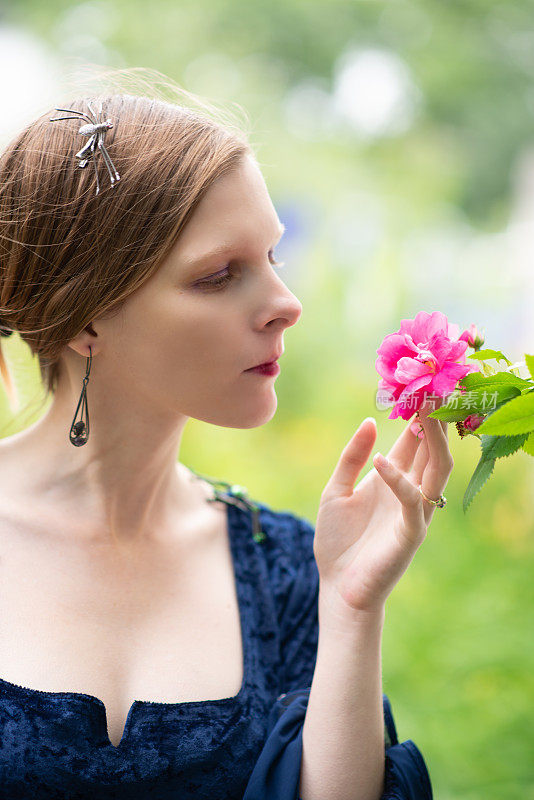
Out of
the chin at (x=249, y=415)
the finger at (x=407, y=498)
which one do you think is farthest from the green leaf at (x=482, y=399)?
the chin at (x=249, y=415)

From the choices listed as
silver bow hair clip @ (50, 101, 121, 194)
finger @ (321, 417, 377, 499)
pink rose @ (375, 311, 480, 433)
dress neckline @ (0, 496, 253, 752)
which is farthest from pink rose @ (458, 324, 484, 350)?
dress neckline @ (0, 496, 253, 752)

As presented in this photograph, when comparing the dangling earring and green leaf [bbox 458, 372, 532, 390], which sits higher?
the dangling earring

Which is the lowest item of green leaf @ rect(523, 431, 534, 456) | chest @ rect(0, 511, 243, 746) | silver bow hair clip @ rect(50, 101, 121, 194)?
chest @ rect(0, 511, 243, 746)

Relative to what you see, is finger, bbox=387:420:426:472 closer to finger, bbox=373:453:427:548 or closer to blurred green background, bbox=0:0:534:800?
finger, bbox=373:453:427:548

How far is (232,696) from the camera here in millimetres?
1280

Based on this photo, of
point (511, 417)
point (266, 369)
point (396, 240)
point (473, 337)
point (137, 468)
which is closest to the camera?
point (511, 417)

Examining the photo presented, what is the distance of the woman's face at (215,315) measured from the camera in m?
1.18

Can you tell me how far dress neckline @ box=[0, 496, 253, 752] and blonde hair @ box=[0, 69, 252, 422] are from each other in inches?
20.1

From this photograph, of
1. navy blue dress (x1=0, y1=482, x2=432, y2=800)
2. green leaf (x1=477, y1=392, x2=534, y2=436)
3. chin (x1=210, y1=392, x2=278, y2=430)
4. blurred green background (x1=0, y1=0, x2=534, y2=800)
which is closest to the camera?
green leaf (x1=477, y1=392, x2=534, y2=436)

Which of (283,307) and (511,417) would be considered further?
(283,307)

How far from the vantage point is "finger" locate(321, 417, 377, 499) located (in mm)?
1226

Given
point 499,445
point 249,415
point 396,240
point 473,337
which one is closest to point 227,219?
point 249,415

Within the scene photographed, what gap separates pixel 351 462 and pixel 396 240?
18.4 ft

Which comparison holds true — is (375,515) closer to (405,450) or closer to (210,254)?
(405,450)
